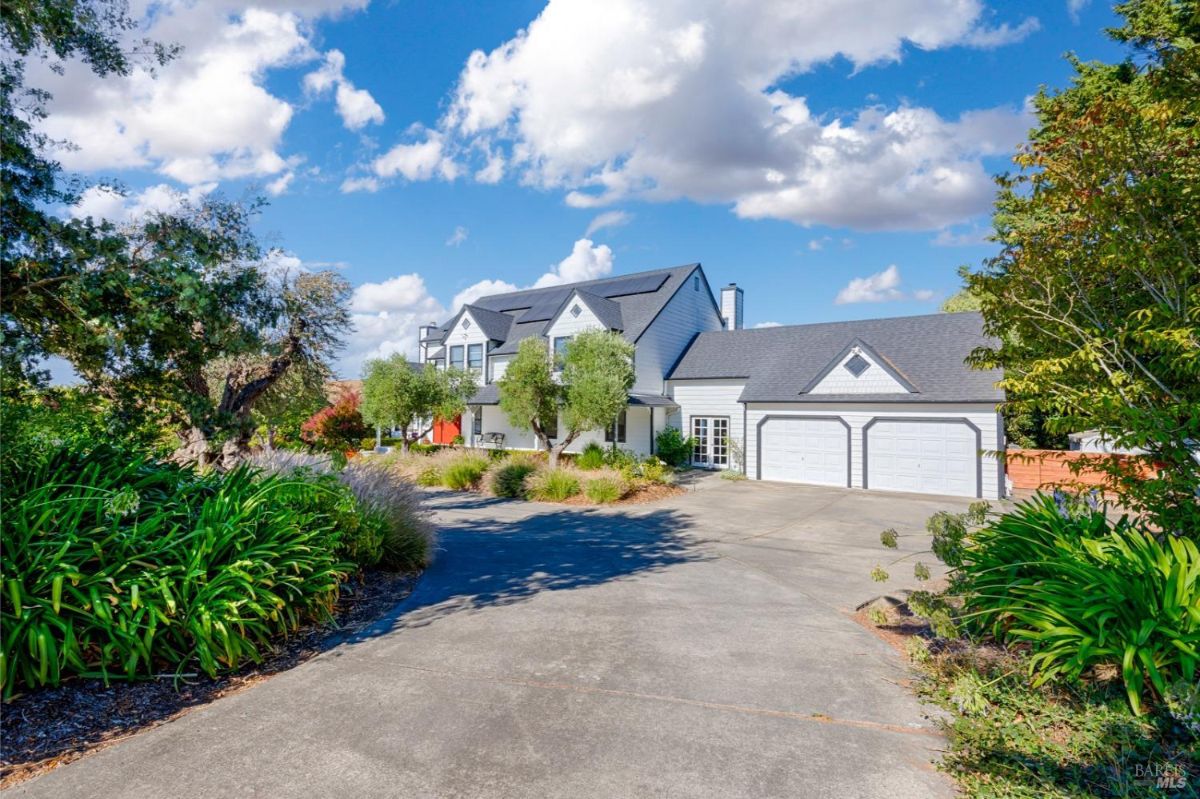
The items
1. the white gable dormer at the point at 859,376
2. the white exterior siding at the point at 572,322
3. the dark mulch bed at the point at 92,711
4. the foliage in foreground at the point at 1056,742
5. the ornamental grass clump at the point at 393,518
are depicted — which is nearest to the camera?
the foliage in foreground at the point at 1056,742

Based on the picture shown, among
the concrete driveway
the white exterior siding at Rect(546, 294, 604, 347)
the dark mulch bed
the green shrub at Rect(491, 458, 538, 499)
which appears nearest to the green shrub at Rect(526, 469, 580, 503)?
the green shrub at Rect(491, 458, 538, 499)

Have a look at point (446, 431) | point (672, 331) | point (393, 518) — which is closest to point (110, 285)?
point (393, 518)

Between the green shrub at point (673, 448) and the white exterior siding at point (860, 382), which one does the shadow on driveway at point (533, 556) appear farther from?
the green shrub at point (673, 448)

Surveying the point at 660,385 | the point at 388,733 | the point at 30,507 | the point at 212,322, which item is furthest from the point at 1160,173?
the point at 660,385

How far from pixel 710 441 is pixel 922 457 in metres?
7.68

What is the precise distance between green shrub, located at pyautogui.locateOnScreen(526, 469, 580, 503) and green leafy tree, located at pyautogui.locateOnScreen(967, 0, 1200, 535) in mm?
10902

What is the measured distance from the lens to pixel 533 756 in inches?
137

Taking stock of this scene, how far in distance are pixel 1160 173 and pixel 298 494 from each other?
367 inches

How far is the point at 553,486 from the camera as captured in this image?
15.5m

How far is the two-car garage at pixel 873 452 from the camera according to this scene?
17031 mm

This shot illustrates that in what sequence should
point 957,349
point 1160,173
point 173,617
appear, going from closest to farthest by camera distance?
1. point 173,617
2. point 1160,173
3. point 957,349

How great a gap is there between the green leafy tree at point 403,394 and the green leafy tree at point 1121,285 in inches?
777

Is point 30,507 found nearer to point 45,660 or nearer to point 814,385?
point 45,660

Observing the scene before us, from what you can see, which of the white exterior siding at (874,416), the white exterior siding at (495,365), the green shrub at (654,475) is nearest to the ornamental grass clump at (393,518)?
the green shrub at (654,475)
